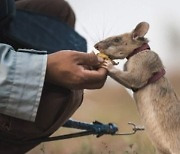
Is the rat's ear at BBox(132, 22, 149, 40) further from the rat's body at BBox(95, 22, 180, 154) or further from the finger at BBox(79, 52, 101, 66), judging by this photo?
the finger at BBox(79, 52, 101, 66)

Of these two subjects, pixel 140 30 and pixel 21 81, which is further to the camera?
pixel 140 30

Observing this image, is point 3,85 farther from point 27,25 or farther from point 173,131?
point 173,131

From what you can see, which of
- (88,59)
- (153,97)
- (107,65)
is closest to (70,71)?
(88,59)

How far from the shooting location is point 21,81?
0.84 meters

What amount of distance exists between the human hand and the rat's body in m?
0.19

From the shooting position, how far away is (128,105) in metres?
1.77

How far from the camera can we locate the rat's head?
49.1 inches

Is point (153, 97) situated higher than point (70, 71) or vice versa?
point (70, 71)

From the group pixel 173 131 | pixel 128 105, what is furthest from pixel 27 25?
pixel 128 105

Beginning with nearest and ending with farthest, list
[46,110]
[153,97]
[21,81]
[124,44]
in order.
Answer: [21,81] < [46,110] < [153,97] < [124,44]

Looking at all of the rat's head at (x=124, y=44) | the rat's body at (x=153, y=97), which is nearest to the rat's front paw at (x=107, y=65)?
the rat's body at (x=153, y=97)

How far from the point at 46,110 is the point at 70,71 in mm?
140

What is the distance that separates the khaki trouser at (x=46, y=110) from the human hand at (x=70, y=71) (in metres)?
0.08

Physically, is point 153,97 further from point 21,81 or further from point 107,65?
point 21,81
